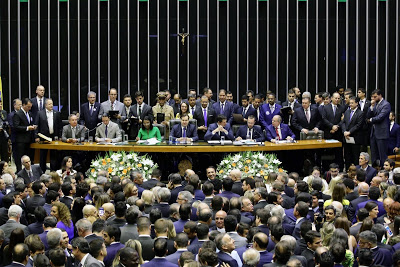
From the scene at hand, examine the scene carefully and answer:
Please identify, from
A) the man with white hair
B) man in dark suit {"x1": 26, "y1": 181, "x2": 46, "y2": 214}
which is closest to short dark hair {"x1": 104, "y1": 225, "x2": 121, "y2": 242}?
the man with white hair

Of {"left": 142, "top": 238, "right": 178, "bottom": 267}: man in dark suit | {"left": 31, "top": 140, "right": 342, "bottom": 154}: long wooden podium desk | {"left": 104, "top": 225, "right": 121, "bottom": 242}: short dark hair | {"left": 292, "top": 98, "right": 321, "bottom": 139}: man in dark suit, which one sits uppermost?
{"left": 292, "top": 98, "right": 321, "bottom": 139}: man in dark suit

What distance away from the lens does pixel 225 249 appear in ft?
25.8

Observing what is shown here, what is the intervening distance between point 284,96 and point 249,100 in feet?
8.85

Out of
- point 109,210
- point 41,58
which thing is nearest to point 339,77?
point 41,58

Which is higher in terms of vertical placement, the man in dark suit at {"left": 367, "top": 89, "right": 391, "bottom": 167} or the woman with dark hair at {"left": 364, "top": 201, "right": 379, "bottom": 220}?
the man in dark suit at {"left": 367, "top": 89, "right": 391, "bottom": 167}

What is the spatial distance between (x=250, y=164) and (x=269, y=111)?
2832 mm

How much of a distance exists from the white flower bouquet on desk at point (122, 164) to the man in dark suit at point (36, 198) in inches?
129

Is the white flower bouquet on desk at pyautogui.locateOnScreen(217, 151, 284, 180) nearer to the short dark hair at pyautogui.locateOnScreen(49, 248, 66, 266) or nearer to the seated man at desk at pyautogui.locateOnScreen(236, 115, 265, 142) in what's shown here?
the seated man at desk at pyautogui.locateOnScreen(236, 115, 265, 142)

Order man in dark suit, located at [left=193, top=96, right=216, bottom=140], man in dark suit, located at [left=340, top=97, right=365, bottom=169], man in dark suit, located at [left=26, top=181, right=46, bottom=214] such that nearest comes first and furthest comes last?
man in dark suit, located at [left=26, top=181, right=46, bottom=214]
man in dark suit, located at [left=340, top=97, right=365, bottom=169]
man in dark suit, located at [left=193, top=96, right=216, bottom=140]

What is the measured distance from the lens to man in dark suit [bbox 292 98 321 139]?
55.3ft

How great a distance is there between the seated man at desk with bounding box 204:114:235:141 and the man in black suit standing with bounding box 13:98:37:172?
349cm

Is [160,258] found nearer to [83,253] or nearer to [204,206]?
[83,253]

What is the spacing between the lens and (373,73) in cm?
2022

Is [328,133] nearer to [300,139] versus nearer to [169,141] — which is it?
[300,139]
